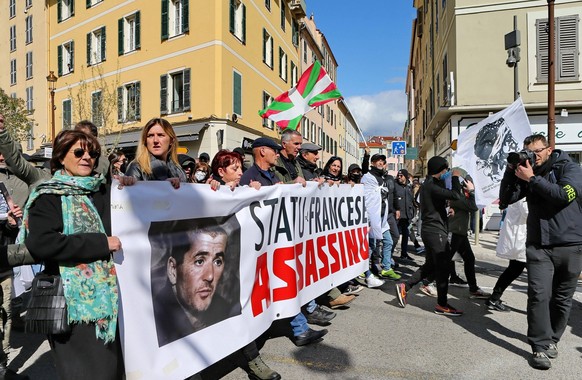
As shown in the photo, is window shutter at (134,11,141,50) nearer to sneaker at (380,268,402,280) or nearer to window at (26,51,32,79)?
window at (26,51,32,79)

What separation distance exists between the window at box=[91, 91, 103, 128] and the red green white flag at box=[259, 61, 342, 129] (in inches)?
604

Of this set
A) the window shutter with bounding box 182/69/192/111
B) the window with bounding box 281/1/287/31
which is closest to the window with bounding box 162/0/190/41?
the window shutter with bounding box 182/69/192/111

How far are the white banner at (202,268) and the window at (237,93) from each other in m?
15.4

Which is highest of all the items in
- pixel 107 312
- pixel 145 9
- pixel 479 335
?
pixel 145 9

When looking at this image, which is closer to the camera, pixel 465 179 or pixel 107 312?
pixel 107 312

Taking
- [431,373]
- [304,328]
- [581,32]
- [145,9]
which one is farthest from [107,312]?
[145,9]

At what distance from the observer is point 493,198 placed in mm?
4930

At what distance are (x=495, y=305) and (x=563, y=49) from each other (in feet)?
40.2

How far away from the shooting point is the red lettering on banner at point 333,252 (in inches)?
193

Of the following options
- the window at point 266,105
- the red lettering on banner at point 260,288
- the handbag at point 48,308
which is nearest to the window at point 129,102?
the window at point 266,105

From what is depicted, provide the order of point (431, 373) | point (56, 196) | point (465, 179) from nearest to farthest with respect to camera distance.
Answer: point (56, 196)
point (431, 373)
point (465, 179)

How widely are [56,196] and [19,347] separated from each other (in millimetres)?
2816

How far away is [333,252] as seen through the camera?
16.3 feet

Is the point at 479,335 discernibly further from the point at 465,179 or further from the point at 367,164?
the point at 367,164
